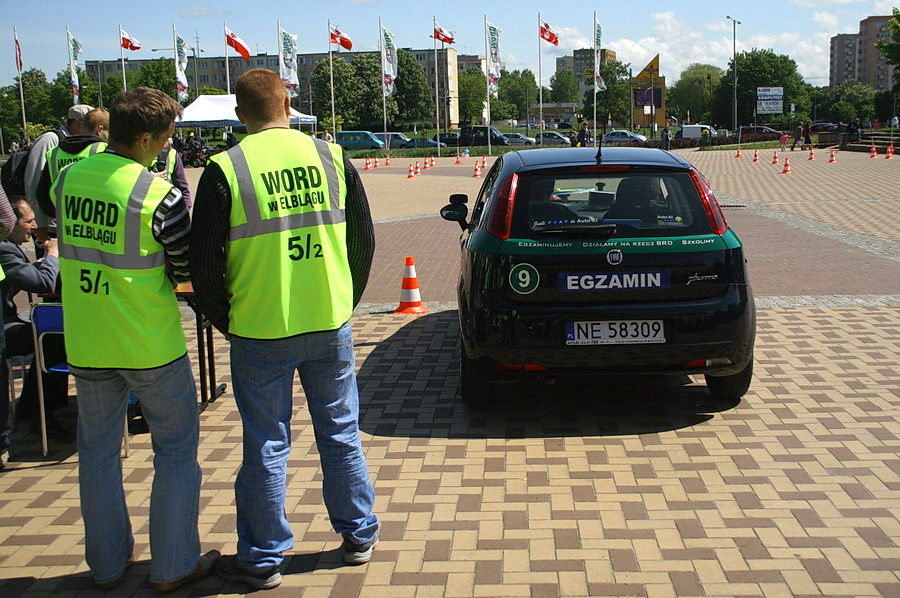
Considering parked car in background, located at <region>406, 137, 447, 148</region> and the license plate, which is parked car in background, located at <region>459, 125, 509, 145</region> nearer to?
parked car in background, located at <region>406, 137, 447, 148</region>

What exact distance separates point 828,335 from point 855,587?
14.4 ft

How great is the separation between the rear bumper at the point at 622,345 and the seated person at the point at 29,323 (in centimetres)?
256

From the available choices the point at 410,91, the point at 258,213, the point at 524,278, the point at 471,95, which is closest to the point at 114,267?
the point at 258,213

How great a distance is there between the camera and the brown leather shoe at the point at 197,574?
11.0 ft

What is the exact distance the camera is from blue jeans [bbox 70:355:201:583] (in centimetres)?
325

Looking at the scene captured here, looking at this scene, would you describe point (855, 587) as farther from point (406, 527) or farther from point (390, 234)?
point (390, 234)

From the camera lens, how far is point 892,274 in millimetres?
9992

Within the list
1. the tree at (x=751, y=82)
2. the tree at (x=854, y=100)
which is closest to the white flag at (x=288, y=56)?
the tree at (x=751, y=82)

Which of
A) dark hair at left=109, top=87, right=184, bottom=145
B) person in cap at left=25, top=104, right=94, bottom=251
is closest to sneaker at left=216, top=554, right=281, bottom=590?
dark hair at left=109, top=87, right=184, bottom=145

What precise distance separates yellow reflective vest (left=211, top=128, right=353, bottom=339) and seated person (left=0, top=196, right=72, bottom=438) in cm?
241

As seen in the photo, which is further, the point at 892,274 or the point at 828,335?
the point at 892,274

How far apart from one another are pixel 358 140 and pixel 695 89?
74.5 meters

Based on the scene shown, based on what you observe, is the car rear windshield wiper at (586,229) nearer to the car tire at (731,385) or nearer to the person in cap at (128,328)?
the car tire at (731,385)

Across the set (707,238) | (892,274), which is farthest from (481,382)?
(892,274)
